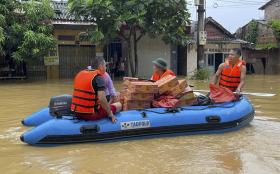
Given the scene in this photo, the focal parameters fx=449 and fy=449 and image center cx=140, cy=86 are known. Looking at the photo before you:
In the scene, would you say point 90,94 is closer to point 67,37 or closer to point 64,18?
point 67,37

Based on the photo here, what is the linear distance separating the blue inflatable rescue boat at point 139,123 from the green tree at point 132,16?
10.6 meters

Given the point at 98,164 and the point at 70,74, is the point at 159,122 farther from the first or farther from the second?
the point at 70,74

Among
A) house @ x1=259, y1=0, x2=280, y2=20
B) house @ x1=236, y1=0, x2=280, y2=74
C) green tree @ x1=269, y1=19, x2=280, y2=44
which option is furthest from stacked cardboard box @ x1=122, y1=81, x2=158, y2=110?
house @ x1=259, y1=0, x2=280, y2=20

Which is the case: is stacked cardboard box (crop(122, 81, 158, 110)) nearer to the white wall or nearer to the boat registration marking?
the boat registration marking

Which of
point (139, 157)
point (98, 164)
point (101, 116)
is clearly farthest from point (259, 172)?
Answer: point (101, 116)

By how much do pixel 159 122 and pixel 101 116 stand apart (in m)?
1.03

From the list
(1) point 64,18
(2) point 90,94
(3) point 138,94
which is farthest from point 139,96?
(1) point 64,18

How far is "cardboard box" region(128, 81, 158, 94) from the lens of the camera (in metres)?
7.79

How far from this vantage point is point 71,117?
7.21m

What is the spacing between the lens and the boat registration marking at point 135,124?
7.34 meters

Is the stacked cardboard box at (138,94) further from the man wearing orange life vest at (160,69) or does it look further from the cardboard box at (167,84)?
the man wearing orange life vest at (160,69)

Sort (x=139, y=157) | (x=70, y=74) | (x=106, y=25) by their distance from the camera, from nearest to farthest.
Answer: (x=139, y=157), (x=106, y=25), (x=70, y=74)

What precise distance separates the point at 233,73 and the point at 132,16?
1009 cm

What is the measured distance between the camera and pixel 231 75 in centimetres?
900
